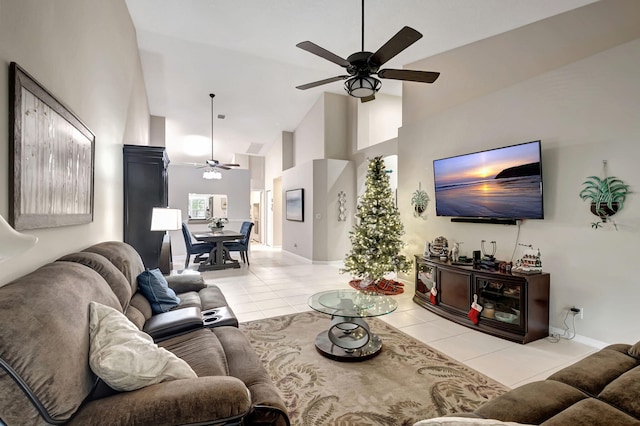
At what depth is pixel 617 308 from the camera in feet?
8.81

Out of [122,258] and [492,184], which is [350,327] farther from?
[492,184]

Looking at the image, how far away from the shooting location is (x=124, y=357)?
1216 millimetres

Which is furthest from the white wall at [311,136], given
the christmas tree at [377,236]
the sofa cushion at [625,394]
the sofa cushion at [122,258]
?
the sofa cushion at [625,394]

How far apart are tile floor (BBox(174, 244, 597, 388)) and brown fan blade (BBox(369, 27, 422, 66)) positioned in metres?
2.80

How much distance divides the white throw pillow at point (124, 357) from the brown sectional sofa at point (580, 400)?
132 centimetres

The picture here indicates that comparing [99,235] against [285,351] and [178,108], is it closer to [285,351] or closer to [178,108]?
[285,351]

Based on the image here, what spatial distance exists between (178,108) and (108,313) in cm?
764

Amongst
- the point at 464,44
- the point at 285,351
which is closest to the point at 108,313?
the point at 285,351

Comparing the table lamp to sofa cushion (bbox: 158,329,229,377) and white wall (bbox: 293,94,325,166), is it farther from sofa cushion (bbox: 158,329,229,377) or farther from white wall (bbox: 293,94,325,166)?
white wall (bbox: 293,94,325,166)

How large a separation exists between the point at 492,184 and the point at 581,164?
2.71 feet

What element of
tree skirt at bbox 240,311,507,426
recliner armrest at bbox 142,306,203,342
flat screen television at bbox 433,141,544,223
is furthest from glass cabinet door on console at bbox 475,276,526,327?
recliner armrest at bbox 142,306,203,342

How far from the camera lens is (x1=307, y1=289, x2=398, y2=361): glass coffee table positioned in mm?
2643

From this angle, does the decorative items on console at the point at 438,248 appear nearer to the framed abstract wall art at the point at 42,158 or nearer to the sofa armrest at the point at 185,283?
the sofa armrest at the point at 185,283

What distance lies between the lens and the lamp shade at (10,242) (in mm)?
607
